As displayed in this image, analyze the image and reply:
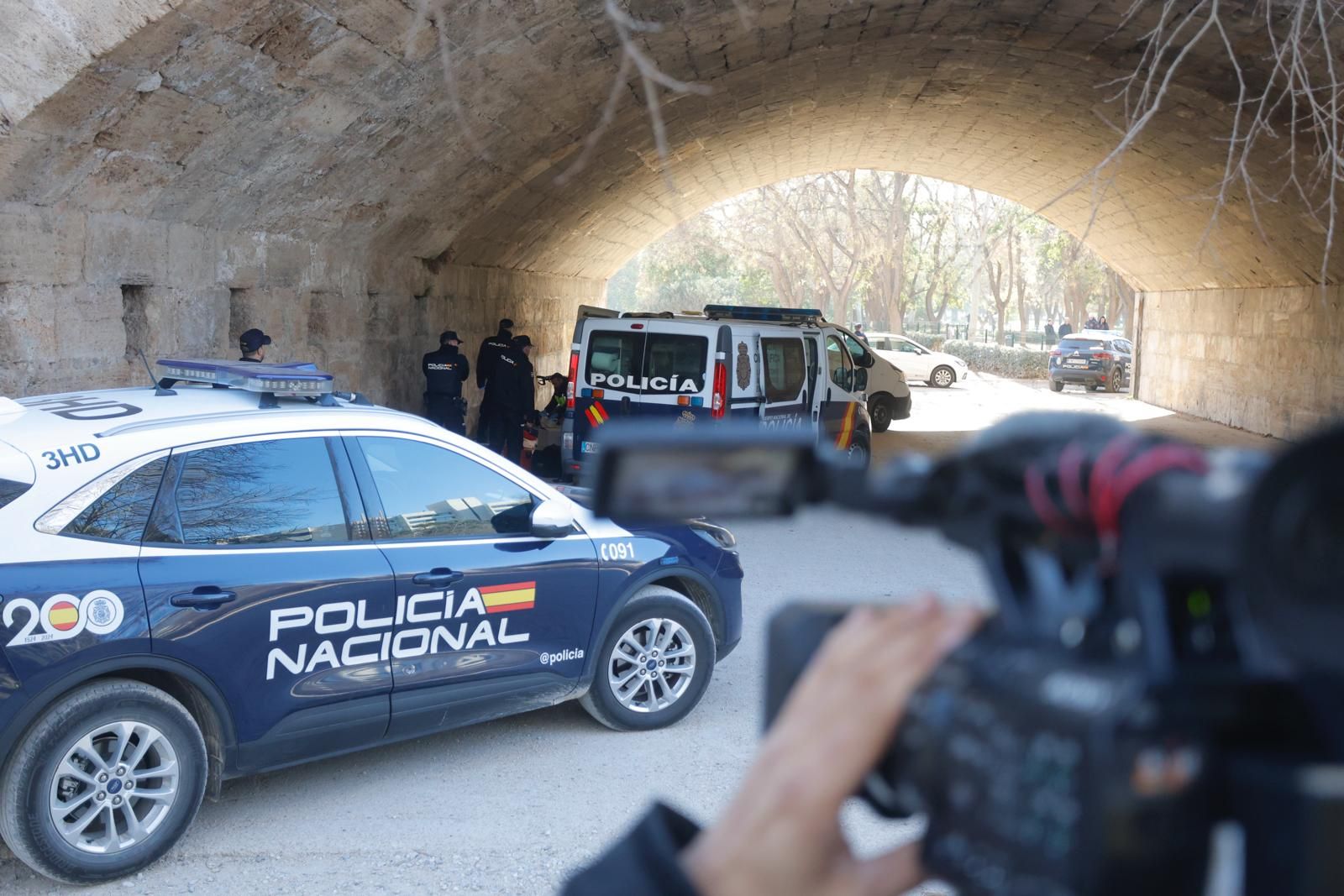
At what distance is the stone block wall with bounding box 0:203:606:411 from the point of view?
796 centimetres

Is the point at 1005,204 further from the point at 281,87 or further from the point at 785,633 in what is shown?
the point at 785,633

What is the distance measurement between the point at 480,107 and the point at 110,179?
3934 millimetres

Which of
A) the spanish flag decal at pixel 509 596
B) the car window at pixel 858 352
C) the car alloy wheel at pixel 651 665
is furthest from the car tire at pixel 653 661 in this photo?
the car window at pixel 858 352

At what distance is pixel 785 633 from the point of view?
1.28 metres

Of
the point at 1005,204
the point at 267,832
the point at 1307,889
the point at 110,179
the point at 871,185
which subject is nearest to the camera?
the point at 1307,889

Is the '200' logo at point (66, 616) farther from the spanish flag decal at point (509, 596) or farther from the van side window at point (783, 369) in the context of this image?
the van side window at point (783, 369)

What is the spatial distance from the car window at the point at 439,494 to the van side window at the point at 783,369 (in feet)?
26.2

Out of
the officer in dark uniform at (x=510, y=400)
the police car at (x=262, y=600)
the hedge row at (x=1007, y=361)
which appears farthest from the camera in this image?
the hedge row at (x=1007, y=361)

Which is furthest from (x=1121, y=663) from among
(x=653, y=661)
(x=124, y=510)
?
(x=653, y=661)

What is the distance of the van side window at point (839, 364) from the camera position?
1534 cm

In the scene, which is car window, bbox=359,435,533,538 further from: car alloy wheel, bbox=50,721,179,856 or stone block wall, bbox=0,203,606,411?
stone block wall, bbox=0,203,606,411

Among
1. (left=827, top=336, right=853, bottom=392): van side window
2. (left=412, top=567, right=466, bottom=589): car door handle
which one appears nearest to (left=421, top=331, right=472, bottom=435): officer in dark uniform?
(left=827, top=336, right=853, bottom=392): van side window

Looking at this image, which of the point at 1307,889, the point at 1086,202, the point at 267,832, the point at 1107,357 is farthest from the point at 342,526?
the point at 1107,357

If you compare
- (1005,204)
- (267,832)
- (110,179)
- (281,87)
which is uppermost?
(1005,204)
